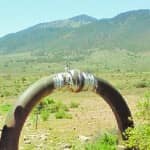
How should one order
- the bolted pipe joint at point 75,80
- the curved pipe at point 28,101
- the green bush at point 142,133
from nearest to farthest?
the green bush at point 142,133
the curved pipe at point 28,101
the bolted pipe joint at point 75,80

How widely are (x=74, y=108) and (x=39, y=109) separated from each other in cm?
836

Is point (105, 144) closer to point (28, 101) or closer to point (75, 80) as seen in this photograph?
point (75, 80)

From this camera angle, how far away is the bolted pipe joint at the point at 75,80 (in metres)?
15.1

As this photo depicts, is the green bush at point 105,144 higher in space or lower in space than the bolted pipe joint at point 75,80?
lower

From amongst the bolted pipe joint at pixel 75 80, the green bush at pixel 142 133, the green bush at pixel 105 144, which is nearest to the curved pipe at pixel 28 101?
the bolted pipe joint at pixel 75 80

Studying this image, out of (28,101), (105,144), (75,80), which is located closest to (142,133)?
(75,80)

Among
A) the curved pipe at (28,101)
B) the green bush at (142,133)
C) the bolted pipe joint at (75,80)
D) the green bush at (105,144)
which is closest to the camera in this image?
the green bush at (142,133)

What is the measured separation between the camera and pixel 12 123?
561 inches

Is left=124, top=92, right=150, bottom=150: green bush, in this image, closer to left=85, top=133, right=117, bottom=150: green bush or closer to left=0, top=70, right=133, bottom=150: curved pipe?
left=0, top=70, right=133, bottom=150: curved pipe

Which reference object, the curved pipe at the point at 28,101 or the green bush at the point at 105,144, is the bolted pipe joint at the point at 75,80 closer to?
the curved pipe at the point at 28,101

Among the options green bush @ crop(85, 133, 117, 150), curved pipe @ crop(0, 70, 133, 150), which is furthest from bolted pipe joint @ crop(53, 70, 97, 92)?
green bush @ crop(85, 133, 117, 150)

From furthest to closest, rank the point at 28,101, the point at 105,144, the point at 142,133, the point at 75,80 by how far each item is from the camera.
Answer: the point at 105,144 < the point at 75,80 < the point at 28,101 < the point at 142,133

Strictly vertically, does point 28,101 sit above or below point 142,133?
above

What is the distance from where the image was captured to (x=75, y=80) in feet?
49.4
